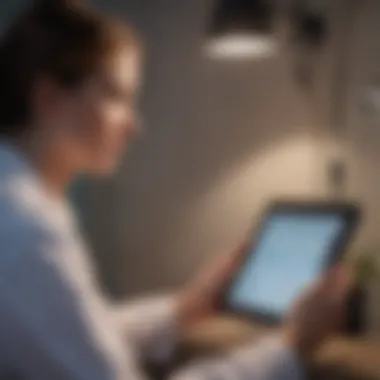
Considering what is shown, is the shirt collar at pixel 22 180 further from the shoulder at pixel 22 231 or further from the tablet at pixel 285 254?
the tablet at pixel 285 254

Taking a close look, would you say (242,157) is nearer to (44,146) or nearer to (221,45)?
(221,45)

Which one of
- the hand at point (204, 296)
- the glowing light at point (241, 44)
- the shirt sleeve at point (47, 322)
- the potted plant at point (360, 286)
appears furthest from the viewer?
the glowing light at point (241, 44)

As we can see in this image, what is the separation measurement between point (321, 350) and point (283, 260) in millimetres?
200

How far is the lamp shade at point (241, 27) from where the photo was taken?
2170mm

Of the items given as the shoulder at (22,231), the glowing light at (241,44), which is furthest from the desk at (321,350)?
the shoulder at (22,231)

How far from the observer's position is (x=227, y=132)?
2.57 m

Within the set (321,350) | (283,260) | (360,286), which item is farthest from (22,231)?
(360,286)

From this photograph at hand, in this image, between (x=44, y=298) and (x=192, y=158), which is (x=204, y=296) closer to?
(x=44, y=298)

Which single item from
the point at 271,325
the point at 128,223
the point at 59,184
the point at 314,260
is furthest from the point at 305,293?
the point at 128,223

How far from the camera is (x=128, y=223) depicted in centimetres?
271

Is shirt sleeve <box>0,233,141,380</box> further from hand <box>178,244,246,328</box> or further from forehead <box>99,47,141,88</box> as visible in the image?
hand <box>178,244,246,328</box>

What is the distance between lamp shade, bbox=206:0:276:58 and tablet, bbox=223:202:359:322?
0.48 meters

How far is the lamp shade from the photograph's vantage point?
2.17 meters

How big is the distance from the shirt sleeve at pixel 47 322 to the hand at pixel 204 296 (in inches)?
20.2
